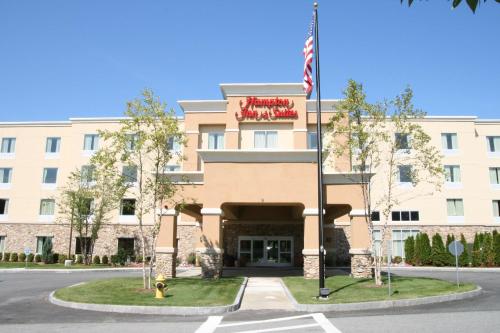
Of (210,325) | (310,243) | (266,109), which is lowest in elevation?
(210,325)

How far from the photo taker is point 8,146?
44000 mm

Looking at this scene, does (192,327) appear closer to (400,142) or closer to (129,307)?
(129,307)

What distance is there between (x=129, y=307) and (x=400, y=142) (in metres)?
14.5

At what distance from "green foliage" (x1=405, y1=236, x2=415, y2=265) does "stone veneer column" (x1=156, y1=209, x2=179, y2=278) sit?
22271mm

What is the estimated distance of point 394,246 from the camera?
131 feet

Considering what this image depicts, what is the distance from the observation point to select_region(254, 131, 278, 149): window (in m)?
31.2

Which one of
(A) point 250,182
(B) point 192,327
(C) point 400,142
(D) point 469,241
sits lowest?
(B) point 192,327

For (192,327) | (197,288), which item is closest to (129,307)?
(192,327)

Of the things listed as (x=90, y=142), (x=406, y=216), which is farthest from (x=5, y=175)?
(x=406, y=216)

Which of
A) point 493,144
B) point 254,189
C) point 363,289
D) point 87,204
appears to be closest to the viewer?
point 363,289

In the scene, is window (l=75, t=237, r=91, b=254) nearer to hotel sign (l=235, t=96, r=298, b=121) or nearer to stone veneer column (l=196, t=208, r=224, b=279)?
hotel sign (l=235, t=96, r=298, b=121)

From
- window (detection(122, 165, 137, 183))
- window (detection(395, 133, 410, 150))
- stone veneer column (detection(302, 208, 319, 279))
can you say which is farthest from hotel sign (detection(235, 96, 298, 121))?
window (detection(395, 133, 410, 150))

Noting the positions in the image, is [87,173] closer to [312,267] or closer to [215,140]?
[215,140]

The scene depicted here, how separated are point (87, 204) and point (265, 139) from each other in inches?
718
